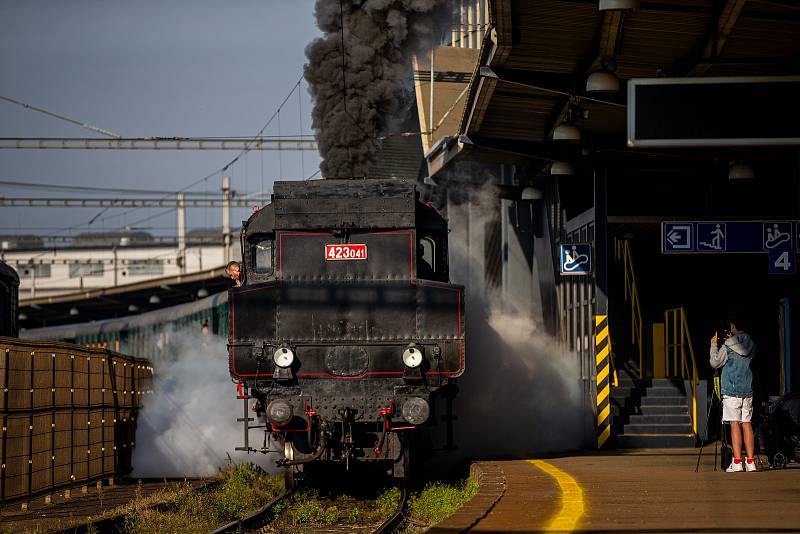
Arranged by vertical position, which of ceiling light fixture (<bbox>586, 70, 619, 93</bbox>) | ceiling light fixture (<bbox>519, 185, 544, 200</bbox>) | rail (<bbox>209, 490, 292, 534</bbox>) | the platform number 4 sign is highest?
ceiling light fixture (<bbox>586, 70, 619, 93</bbox>)

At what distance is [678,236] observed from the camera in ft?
49.8

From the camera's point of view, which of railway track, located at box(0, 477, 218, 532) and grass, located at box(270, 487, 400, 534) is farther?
grass, located at box(270, 487, 400, 534)

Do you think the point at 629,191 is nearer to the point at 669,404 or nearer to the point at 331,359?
the point at 669,404

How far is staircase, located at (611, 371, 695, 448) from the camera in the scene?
17.2 m

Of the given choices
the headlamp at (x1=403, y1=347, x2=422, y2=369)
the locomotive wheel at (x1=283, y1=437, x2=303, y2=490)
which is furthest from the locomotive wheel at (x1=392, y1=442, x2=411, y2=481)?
the locomotive wheel at (x1=283, y1=437, x2=303, y2=490)

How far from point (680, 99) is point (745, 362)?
12.0 feet

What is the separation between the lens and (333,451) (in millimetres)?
12242

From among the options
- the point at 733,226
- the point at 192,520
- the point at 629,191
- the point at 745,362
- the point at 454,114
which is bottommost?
the point at 192,520

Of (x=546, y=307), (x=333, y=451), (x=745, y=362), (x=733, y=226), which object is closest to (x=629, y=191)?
(x=546, y=307)

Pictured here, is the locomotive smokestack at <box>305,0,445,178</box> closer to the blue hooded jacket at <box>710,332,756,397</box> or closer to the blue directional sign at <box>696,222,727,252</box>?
the blue directional sign at <box>696,222,727,252</box>

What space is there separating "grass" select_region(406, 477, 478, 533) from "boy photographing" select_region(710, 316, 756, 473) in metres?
2.87

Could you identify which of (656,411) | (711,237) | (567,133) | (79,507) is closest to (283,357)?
(79,507)

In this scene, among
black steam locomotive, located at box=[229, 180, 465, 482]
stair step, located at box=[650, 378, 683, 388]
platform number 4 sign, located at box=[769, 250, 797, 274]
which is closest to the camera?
black steam locomotive, located at box=[229, 180, 465, 482]

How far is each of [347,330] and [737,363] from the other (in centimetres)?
431
